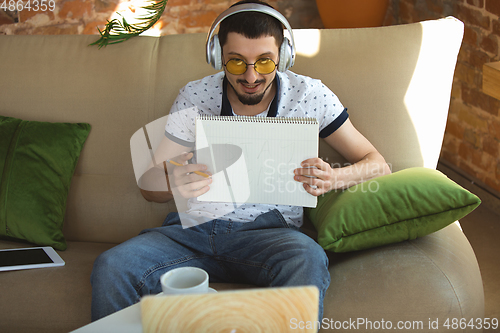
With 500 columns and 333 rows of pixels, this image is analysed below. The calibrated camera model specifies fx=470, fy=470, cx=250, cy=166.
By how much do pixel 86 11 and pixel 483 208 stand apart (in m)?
2.78

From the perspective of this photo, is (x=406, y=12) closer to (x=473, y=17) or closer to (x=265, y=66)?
(x=473, y=17)

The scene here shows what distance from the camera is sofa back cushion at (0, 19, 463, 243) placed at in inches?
63.1

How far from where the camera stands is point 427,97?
62.9 inches

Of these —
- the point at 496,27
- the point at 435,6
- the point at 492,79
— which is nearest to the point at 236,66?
the point at 492,79

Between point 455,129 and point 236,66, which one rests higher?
point 236,66

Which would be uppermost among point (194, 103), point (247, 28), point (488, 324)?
point (247, 28)

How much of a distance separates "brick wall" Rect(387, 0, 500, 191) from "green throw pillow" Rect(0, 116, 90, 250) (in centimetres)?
202

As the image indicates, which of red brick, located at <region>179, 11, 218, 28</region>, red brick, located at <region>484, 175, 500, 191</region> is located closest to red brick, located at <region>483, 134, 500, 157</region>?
red brick, located at <region>484, 175, 500, 191</region>

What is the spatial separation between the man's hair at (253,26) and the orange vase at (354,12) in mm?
1902

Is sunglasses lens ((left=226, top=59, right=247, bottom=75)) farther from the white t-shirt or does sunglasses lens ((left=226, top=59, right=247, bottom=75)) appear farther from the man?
the white t-shirt

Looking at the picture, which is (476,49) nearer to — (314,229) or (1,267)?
(314,229)

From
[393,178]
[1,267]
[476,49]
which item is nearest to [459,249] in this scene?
[393,178]

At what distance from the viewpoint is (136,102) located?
1688mm

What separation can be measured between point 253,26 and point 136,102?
0.55 m
